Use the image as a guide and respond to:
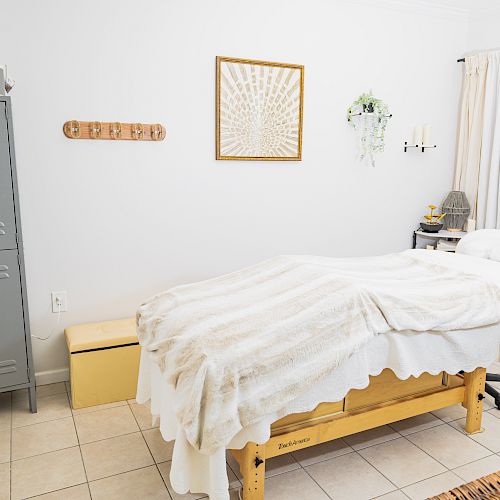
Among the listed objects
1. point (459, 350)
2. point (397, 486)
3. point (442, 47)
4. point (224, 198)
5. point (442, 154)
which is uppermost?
point (442, 47)

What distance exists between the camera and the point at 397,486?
2.06m

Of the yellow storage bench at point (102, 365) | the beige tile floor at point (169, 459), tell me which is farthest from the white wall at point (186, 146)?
the beige tile floor at point (169, 459)

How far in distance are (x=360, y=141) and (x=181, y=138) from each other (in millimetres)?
1292

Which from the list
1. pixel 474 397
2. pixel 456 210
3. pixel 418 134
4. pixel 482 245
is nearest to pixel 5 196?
pixel 474 397

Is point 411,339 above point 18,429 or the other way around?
above

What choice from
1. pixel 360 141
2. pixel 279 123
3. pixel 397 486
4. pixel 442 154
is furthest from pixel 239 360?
pixel 442 154

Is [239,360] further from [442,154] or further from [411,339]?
[442,154]

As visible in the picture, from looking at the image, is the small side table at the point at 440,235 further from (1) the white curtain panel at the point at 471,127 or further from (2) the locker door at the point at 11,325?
(2) the locker door at the point at 11,325

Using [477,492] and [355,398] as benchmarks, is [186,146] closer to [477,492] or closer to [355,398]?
[355,398]

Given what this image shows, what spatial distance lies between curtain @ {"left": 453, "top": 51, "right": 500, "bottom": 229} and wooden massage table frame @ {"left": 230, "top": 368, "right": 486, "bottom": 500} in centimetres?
168

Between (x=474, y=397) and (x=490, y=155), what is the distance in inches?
78.1

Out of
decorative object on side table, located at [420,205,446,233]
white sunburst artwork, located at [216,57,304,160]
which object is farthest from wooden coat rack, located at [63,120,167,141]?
decorative object on side table, located at [420,205,446,233]

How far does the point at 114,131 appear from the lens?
111 inches

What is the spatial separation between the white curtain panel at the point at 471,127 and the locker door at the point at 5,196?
309cm
